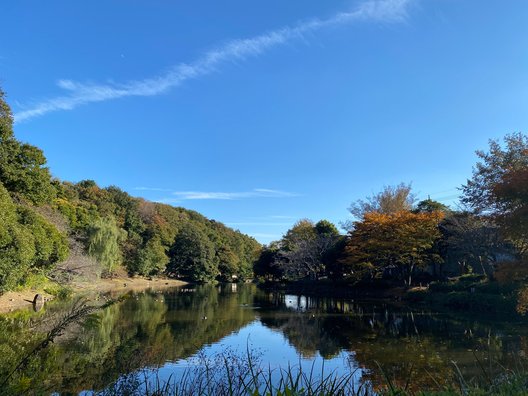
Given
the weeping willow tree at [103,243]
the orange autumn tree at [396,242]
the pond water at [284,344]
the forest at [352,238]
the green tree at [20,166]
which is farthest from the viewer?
the weeping willow tree at [103,243]

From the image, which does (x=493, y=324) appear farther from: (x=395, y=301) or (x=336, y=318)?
(x=395, y=301)

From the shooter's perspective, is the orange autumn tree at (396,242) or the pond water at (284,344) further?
the orange autumn tree at (396,242)

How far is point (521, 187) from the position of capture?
38.7 ft

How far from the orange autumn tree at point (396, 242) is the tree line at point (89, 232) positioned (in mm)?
18569

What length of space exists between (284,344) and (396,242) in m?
16.5

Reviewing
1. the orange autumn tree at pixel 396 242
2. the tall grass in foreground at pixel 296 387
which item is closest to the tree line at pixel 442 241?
the orange autumn tree at pixel 396 242

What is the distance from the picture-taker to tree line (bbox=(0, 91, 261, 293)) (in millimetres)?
17953

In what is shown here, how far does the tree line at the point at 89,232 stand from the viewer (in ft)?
58.9

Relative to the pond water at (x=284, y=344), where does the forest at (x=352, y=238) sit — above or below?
above

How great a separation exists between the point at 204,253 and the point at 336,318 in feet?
133

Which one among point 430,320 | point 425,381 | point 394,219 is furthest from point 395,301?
point 425,381

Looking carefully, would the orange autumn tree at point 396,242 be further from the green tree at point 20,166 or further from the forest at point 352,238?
the green tree at point 20,166

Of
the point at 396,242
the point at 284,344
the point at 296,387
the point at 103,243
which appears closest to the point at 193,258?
the point at 103,243

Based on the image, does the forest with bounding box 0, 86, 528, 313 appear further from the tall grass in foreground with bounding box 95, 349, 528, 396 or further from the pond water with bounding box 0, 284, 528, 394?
the tall grass in foreground with bounding box 95, 349, 528, 396
